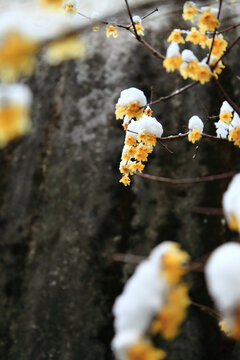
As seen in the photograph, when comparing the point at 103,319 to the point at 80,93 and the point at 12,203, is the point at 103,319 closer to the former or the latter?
the point at 12,203

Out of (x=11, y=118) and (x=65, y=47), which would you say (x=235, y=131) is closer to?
(x=65, y=47)

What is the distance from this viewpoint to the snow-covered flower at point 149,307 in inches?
24.1

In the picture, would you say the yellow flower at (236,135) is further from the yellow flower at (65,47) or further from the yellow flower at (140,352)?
the yellow flower at (140,352)

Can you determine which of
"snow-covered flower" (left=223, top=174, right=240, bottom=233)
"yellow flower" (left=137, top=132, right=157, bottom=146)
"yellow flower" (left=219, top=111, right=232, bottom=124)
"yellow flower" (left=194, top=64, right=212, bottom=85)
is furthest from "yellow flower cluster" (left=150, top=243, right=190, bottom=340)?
Answer: "yellow flower" (left=219, top=111, right=232, bottom=124)

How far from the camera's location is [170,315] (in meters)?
0.61

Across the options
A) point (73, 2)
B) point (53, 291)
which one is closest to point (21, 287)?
point (53, 291)

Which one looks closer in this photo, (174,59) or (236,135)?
(174,59)

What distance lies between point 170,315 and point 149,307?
48mm

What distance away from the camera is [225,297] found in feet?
1.79

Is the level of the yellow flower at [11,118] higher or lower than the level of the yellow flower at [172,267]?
higher

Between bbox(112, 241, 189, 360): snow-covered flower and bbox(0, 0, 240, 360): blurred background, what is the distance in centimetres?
186

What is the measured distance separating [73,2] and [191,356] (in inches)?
98.1

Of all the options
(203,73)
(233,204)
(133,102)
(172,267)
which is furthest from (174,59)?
(172,267)

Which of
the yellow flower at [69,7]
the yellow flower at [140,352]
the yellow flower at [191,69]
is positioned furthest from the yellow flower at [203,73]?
the yellow flower at [140,352]
